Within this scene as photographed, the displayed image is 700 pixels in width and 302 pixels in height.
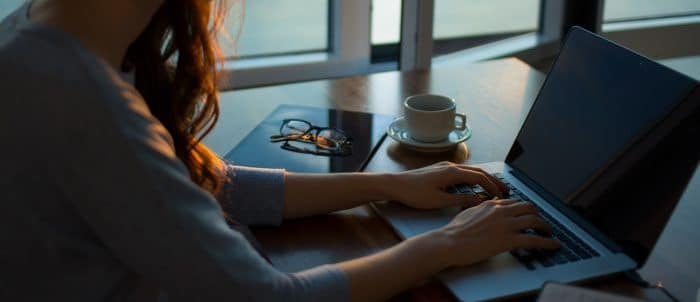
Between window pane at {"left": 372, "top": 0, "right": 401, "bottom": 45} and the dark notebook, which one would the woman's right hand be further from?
window pane at {"left": 372, "top": 0, "right": 401, "bottom": 45}

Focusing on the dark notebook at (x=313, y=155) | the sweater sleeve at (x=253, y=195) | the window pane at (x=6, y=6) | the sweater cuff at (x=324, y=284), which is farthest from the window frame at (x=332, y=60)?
the sweater cuff at (x=324, y=284)

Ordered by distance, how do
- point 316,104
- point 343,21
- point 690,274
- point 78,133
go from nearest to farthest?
1. point 78,133
2. point 690,274
3. point 316,104
4. point 343,21

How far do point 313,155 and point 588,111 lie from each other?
434mm

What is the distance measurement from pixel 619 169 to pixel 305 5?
209 centimetres

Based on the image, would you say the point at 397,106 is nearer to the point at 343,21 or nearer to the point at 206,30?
the point at 206,30

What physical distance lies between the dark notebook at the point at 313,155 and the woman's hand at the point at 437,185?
0.14 meters

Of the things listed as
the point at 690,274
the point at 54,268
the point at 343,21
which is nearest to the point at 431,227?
the point at 690,274

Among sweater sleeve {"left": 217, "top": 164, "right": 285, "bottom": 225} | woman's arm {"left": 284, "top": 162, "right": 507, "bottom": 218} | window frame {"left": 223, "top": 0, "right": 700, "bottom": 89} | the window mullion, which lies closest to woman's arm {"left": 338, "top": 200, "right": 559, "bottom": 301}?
woman's arm {"left": 284, "top": 162, "right": 507, "bottom": 218}

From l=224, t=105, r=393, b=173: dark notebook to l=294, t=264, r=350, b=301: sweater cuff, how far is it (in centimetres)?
35

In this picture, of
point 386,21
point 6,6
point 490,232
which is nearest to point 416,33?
point 386,21

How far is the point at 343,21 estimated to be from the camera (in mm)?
2867

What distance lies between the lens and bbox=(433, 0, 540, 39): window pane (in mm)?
3145

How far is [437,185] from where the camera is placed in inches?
43.8

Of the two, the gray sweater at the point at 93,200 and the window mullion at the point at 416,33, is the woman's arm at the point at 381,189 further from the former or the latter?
the window mullion at the point at 416,33
